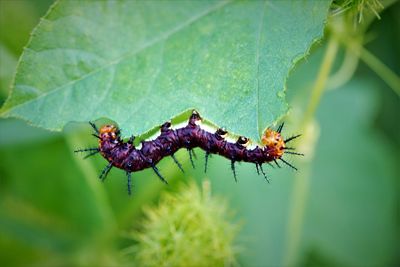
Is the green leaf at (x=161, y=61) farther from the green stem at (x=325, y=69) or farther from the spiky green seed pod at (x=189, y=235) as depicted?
the spiky green seed pod at (x=189, y=235)

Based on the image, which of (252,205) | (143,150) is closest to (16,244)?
(252,205)

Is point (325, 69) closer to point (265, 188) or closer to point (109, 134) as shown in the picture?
point (109, 134)

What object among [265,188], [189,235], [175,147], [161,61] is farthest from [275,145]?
[265,188]

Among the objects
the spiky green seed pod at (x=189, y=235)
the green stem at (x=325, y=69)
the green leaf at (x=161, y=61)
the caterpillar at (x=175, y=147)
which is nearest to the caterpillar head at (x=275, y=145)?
the caterpillar at (x=175, y=147)

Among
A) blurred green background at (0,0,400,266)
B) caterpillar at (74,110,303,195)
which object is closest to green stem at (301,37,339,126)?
blurred green background at (0,0,400,266)

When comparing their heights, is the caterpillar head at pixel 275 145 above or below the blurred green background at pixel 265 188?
below
